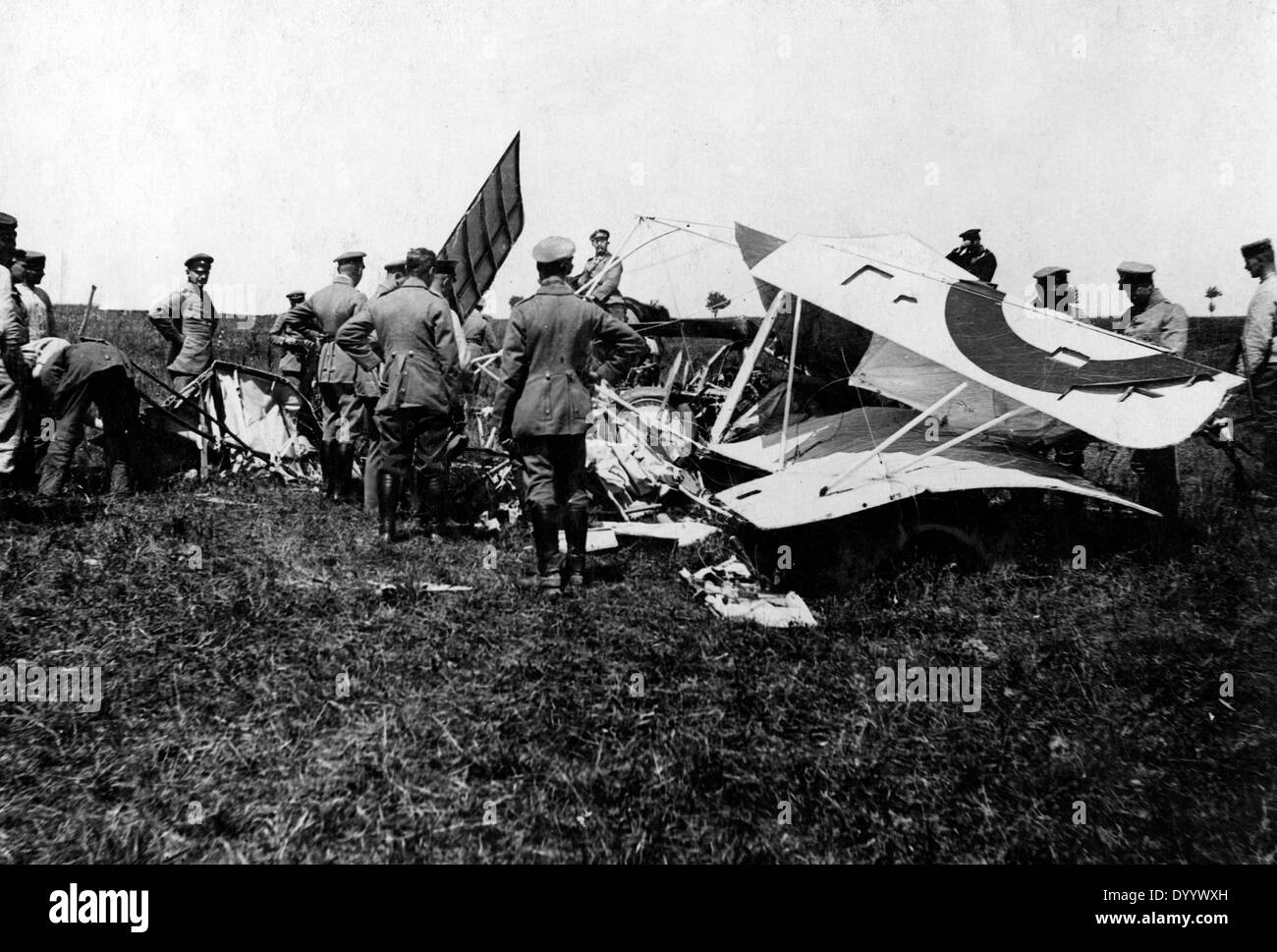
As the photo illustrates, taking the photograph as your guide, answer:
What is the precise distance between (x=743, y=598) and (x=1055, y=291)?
5370mm

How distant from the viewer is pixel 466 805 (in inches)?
104

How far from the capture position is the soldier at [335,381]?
6.88 meters

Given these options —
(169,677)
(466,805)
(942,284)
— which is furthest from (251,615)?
(942,284)

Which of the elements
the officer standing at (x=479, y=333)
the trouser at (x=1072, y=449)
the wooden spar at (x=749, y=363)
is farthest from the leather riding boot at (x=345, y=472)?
the trouser at (x=1072, y=449)

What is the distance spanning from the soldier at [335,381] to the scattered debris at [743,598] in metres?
3.47

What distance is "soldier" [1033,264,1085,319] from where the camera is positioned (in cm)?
737

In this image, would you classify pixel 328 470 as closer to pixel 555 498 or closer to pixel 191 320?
pixel 191 320

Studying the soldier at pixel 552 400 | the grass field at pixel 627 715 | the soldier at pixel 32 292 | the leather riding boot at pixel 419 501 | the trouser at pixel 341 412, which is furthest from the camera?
the trouser at pixel 341 412

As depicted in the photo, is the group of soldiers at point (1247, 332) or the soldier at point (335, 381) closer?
the group of soldiers at point (1247, 332)

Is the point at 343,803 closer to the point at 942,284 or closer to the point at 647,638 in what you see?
the point at 647,638

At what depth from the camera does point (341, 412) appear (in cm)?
697

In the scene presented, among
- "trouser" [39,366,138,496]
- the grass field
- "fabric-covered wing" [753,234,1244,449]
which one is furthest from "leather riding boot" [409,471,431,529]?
"fabric-covered wing" [753,234,1244,449]

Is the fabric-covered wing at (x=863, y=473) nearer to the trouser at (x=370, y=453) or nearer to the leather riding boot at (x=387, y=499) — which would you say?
the leather riding boot at (x=387, y=499)

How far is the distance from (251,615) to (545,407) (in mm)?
1930
